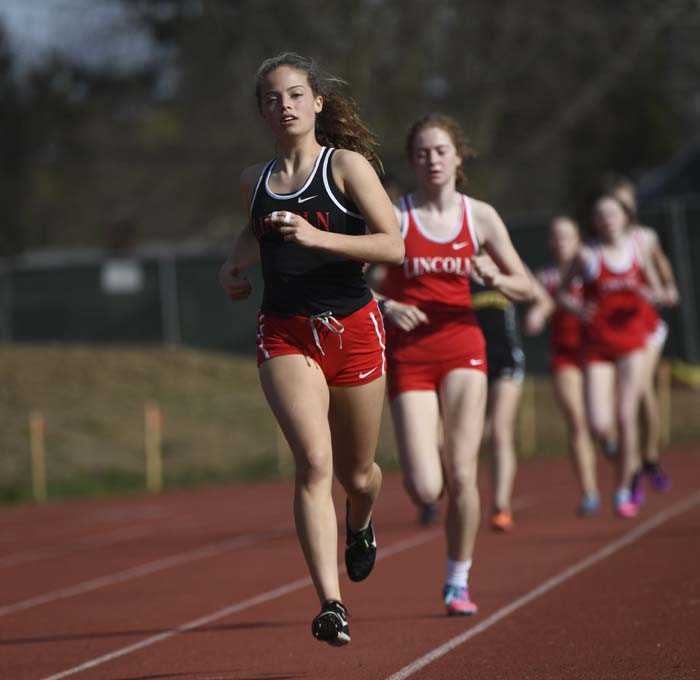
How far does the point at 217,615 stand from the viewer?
27.1ft

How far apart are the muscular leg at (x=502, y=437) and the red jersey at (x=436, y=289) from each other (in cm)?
320

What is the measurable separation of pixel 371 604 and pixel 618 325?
13.5ft

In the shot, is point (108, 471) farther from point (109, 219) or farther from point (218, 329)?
point (109, 219)

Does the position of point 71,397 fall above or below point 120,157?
below

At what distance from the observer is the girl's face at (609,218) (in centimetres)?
1155

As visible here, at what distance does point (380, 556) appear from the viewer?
10570 mm

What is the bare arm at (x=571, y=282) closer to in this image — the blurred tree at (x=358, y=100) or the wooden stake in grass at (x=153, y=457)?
the wooden stake in grass at (x=153, y=457)

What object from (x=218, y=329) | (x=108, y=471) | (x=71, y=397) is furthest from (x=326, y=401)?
(x=218, y=329)

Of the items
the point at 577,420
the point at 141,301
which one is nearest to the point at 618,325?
the point at 577,420

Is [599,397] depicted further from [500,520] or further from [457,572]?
[457,572]

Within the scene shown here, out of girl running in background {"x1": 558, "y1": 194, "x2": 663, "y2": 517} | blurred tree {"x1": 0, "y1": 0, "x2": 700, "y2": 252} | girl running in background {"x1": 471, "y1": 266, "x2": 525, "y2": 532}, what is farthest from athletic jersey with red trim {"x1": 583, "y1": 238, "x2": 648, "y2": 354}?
blurred tree {"x1": 0, "y1": 0, "x2": 700, "y2": 252}

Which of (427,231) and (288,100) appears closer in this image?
(288,100)

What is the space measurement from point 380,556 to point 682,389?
1548 centimetres

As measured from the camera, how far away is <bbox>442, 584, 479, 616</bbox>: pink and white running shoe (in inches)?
295
